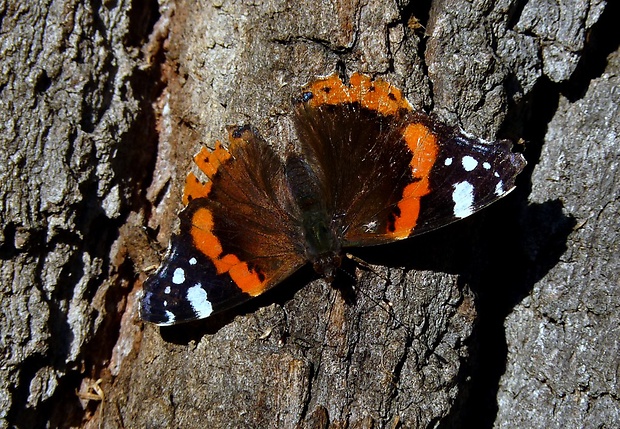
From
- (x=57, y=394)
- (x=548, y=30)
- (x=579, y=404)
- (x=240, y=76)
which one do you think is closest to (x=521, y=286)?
(x=579, y=404)

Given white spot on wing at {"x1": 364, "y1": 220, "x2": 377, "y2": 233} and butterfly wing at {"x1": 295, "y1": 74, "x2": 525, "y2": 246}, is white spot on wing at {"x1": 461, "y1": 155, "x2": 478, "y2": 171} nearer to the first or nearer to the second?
butterfly wing at {"x1": 295, "y1": 74, "x2": 525, "y2": 246}

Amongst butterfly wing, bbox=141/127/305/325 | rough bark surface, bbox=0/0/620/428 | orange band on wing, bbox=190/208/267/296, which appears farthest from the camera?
orange band on wing, bbox=190/208/267/296

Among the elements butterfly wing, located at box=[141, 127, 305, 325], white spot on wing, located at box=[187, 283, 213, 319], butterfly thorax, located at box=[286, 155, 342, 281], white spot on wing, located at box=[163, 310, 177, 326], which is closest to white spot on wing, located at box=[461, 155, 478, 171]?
butterfly thorax, located at box=[286, 155, 342, 281]

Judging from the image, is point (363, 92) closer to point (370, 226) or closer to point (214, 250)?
point (370, 226)

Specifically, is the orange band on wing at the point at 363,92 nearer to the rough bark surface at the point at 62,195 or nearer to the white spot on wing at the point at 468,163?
the white spot on wing at the point at 468,163

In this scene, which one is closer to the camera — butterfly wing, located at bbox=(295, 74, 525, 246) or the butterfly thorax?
butterfly wing, located at bbox=(295, 74, 525, 246)

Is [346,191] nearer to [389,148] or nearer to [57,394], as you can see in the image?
[389,148]

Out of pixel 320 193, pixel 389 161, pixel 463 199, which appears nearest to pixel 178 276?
pixel 320 193
